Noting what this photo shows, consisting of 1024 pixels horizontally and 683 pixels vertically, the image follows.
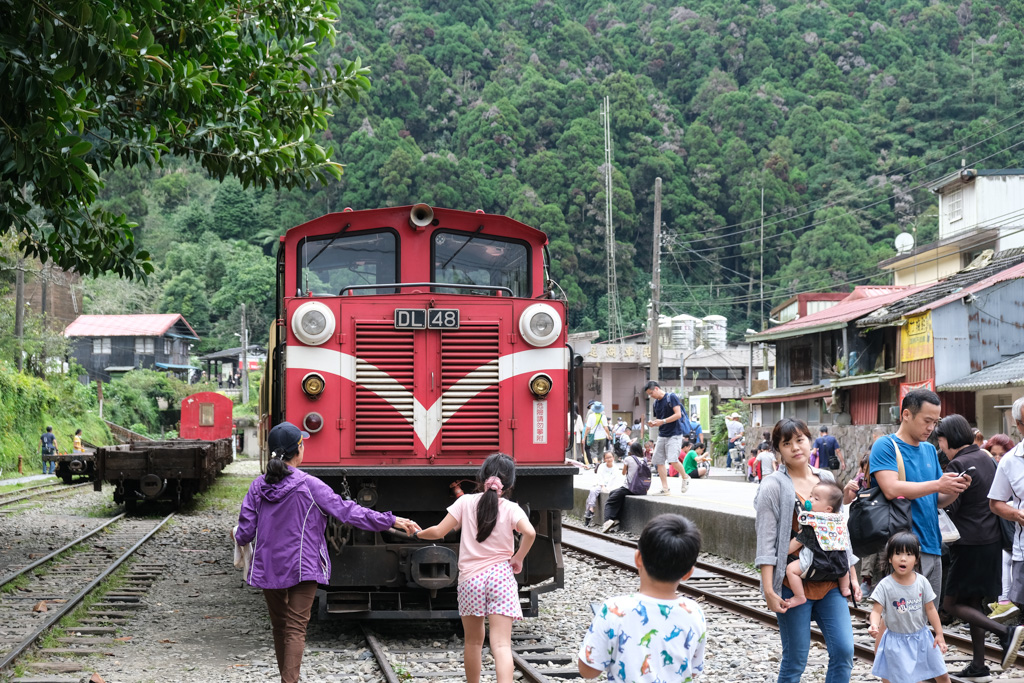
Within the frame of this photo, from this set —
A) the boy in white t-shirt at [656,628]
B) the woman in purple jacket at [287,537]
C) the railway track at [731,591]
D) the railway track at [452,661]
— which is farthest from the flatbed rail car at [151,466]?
the boy in white t-shirt at [656,628]

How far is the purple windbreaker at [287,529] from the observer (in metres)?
5.68

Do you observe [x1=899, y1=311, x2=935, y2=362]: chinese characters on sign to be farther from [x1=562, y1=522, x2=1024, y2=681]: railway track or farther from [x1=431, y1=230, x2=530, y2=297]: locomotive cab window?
[x1=431, y1=230, x2=530, y2=297]: locomotive cab window

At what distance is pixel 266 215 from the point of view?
80.2m

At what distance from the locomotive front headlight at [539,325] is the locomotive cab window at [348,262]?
4.33 feet

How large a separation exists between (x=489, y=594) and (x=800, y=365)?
34.4 meters

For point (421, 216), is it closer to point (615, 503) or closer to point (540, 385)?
point (540, 385)

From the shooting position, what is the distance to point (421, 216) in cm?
898

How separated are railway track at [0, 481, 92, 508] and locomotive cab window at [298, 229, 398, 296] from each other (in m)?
15.4

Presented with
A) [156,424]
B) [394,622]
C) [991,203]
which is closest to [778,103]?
[991,203]

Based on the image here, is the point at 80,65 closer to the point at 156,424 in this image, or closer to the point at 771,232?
the point at 156,424

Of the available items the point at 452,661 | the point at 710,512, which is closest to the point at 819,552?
the point at 452,661

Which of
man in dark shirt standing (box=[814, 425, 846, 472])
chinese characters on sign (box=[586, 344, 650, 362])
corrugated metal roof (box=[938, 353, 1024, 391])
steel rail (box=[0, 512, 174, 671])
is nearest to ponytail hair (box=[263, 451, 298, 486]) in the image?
steel rail (box=[0, 512, 174, 671])

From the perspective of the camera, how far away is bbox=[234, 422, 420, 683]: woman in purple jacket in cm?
569

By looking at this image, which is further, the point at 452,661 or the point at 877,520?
the point at 452,661
